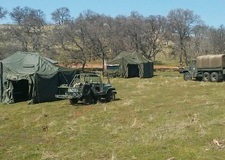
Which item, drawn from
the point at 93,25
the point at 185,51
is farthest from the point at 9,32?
the point at 185,51

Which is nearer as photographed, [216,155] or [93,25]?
[216,155]

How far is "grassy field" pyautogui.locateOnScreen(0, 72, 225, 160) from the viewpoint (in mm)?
9927

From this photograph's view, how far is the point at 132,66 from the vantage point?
46.7 metres

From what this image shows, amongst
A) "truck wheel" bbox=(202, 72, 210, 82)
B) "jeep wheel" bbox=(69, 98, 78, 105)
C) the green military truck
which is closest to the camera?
"jeep wheel" bbox=(69, 98, 78, 105)

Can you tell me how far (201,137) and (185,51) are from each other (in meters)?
68.4

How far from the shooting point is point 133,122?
46.6 ft

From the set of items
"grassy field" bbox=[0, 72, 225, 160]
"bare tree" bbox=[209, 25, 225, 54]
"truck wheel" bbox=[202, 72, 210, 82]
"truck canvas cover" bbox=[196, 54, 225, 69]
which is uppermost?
"bare tree" bbox=[209, 25, 225, 54]

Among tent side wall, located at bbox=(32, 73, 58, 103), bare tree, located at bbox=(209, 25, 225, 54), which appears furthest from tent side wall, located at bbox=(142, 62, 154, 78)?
bare tree, located at bbox=(209, 25, 225, 54)

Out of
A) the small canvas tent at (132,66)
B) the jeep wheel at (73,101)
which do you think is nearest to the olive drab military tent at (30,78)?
the jeep wheel at (73,101)

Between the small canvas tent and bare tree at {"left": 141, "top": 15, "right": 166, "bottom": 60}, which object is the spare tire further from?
bare tree at {"left": 141, "top": 15, "right": 166, "bottom": 60}

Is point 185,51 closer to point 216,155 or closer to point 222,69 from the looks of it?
point 222,69

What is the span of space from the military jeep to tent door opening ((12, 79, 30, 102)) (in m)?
3.97

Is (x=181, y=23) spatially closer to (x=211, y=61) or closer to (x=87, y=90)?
(x=211, y=61)

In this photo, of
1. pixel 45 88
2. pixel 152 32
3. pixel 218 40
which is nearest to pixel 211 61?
pixel 45 88
